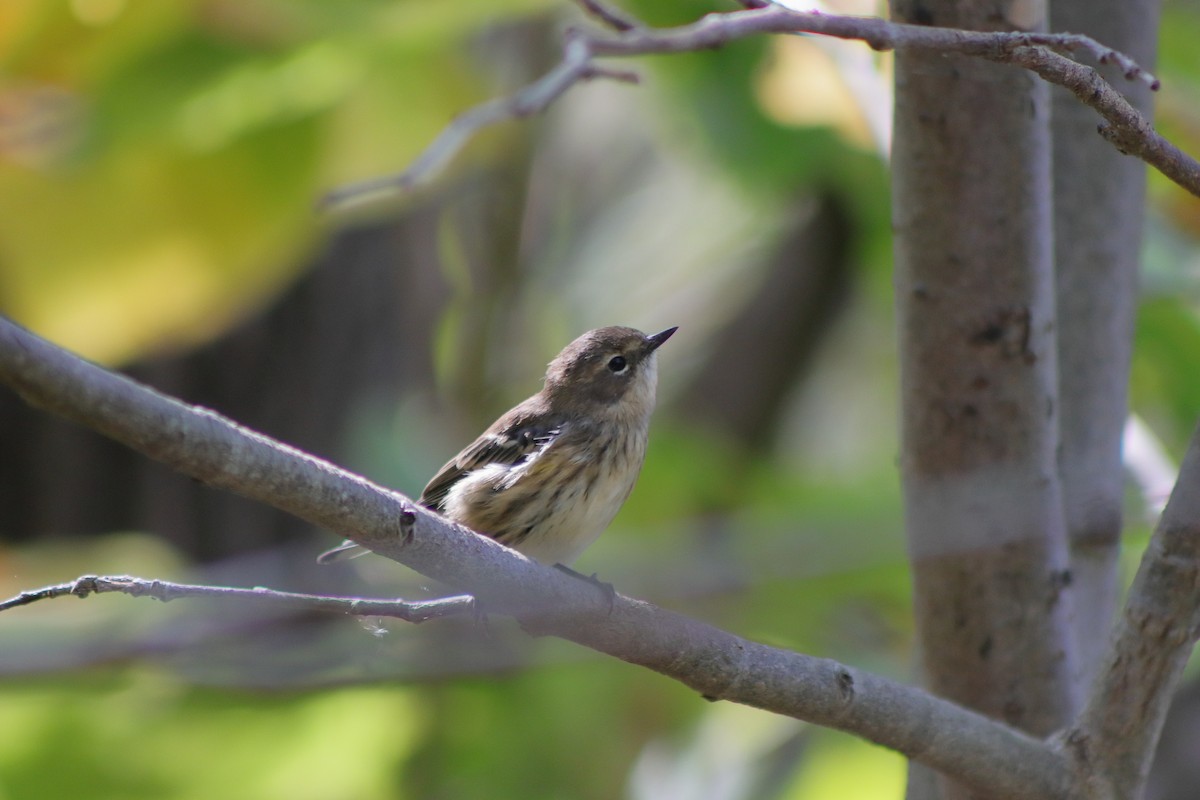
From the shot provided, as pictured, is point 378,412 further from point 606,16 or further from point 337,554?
point 606,16

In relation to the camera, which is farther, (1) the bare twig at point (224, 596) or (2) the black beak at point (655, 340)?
(2) the black beak at point (655, 340)

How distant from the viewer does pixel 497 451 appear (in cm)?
395

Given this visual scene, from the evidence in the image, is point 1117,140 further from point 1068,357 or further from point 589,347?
point 589,347

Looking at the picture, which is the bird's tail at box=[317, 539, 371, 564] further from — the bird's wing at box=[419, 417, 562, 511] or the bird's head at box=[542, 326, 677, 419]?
the bird's head at box=[542, 326, 677, 419]

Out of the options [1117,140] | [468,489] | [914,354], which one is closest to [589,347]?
[468,489]

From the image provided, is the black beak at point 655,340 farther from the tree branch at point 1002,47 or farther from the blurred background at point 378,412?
the tree branch at point 1002,47

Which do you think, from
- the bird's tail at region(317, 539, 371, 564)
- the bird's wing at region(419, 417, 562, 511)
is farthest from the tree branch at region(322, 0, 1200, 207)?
the bird's tail at region(317, 539, 371, 564)

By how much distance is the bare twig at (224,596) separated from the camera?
191 cm

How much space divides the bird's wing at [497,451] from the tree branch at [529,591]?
160 cm

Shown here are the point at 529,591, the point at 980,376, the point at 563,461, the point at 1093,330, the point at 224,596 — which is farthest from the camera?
the point at 563,461

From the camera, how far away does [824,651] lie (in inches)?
183

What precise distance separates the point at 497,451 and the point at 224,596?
204 centimetres

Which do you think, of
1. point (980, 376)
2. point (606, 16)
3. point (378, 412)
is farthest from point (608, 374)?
point (606, 16)

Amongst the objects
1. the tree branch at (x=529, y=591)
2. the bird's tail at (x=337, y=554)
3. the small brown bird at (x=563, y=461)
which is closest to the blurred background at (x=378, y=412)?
the bird's tail at (x=337, y=554)
